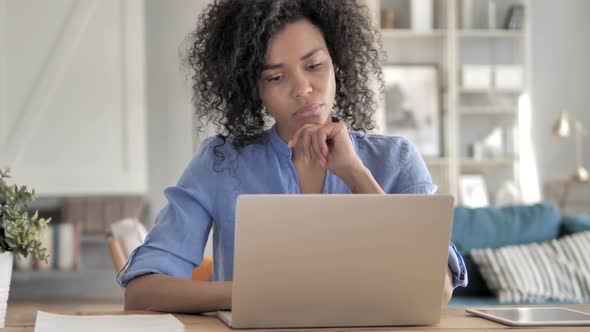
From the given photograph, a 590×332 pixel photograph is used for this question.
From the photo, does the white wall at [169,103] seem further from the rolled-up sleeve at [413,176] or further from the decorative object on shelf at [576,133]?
the decorative object on shelf at [576,133]

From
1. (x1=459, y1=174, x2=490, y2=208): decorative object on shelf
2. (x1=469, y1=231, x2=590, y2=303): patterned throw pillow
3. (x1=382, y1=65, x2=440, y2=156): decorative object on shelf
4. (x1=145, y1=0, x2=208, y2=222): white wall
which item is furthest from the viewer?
(x1=382, y1=65, x2=440, y2=156): decorative object on shelf

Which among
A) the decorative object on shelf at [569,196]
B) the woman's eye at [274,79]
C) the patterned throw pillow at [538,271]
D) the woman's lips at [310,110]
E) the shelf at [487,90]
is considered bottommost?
the patterned throw pillow at [538,271]

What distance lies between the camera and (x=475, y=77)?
21.7 feet

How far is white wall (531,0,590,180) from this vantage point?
6.84 metres

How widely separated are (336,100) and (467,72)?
16.0 feet

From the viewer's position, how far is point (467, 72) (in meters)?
6.61

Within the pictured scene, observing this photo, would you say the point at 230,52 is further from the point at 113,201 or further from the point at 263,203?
the point at 113,201

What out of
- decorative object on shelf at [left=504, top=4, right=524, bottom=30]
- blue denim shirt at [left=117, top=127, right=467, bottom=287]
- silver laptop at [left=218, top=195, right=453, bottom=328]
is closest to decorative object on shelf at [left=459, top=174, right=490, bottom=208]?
decorative object on shelf at [left=504, top=4, right=524, bottom=30]

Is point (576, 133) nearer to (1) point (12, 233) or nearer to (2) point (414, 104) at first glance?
(2) point (414, 104)

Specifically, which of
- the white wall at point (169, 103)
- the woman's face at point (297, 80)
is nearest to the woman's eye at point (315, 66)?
the woman's face at point (297, 80)

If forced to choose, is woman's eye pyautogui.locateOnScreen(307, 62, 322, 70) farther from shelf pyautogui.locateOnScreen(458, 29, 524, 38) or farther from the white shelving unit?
shelf pyautogui.locateOnScreen(458, 29, 524, 38)

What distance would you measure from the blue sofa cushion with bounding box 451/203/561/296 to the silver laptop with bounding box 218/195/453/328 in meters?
2.64

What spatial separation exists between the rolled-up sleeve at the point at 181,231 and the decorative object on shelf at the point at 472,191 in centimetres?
505

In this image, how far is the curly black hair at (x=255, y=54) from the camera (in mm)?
1722
